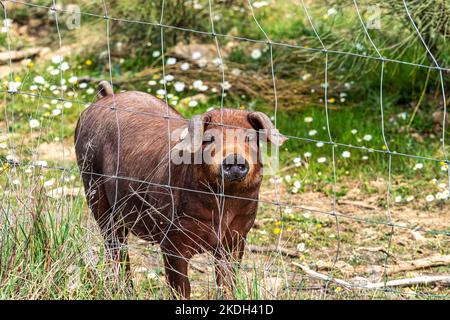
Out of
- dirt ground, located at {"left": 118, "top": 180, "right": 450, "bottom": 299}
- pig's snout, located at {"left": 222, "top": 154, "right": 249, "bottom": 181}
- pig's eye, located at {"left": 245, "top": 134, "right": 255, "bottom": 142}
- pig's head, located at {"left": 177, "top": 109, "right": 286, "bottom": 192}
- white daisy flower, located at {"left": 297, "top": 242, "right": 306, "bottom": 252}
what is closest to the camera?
pig's snout, located at {"left": 222, "top": 154, "right": 249, "bottom": 181}

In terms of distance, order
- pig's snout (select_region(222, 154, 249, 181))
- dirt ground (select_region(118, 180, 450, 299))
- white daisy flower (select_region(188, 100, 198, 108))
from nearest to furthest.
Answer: pig's snout (select_region(222, 154, 249, 181)), dirt ground (select_region(118, 180, 450, 299)), white daisy flower (select_region(188, 100, 198, 108))

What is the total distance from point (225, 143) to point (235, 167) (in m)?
0.19

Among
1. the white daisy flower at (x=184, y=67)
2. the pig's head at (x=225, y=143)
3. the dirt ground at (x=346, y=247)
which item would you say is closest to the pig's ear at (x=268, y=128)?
the pig's head at (x=225, y=143)

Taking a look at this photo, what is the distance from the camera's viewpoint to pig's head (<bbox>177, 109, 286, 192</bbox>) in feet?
15.5

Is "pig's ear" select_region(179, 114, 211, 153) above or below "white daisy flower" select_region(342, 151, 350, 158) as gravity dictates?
above

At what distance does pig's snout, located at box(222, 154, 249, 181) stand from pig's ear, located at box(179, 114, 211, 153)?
225 mm

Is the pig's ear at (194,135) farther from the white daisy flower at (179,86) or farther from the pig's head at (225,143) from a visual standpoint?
the white daisy flower at (179,86)

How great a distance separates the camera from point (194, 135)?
4.81 meters

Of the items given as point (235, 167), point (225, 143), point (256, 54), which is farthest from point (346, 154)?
point (235, 167)

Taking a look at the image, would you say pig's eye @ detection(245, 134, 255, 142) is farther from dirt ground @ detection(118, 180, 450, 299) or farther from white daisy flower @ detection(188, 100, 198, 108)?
white daisy flower @ detection(188, 100, 198, 108)

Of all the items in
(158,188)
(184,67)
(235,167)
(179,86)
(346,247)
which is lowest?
(346,247)

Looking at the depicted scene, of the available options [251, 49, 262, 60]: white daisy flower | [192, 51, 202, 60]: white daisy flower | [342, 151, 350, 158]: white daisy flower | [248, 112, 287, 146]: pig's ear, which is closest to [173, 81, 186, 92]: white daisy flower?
[192, 51, 202, 60]: white daisy flower

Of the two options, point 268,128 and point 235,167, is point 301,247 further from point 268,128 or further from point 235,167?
point 235,167
